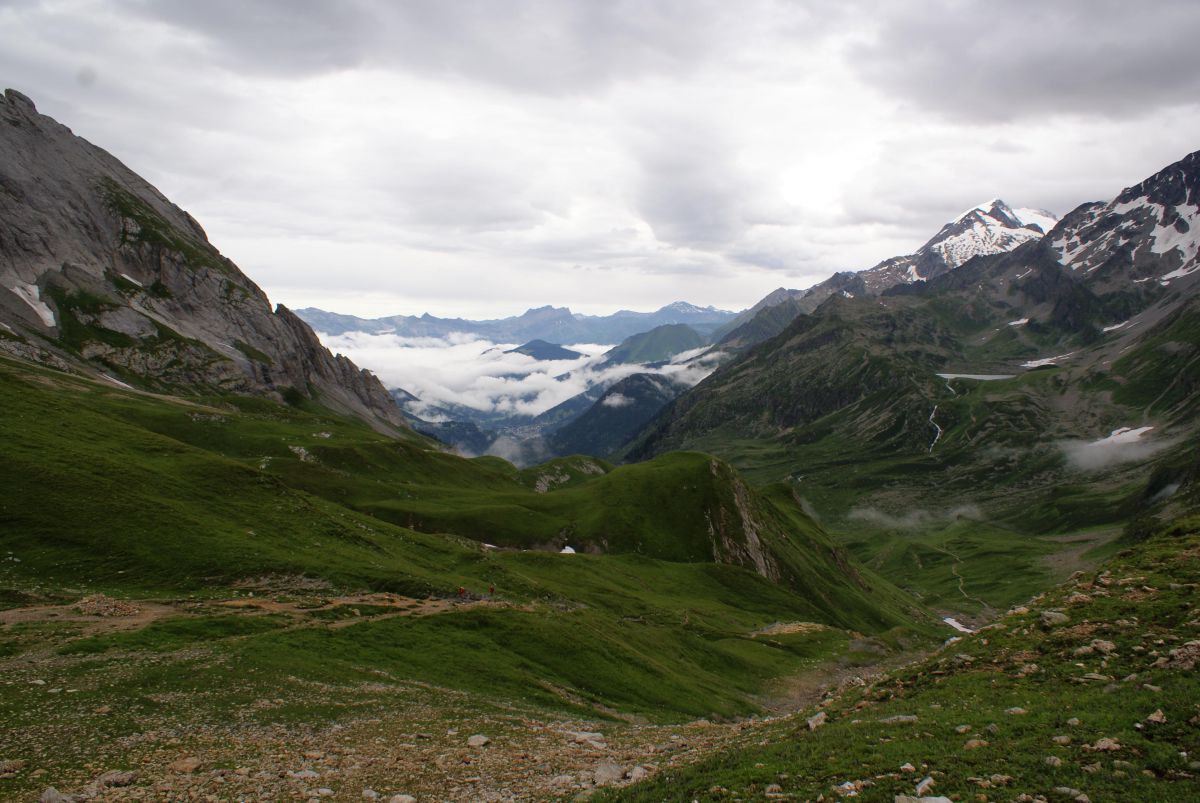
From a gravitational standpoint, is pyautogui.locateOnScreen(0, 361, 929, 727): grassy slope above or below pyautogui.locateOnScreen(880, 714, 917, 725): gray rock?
below

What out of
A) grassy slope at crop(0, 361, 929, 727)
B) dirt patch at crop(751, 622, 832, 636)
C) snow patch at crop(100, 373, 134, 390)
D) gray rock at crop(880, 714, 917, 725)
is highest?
snow patch at crop(100, 373, 134, 390)

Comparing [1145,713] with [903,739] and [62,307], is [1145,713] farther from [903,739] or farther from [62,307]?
[62,307]

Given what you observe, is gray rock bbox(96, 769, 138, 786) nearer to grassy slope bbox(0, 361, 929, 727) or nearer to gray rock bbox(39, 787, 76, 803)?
gray rock bbox(39, 787, 76, 803)

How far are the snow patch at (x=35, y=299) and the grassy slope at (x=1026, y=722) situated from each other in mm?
235005

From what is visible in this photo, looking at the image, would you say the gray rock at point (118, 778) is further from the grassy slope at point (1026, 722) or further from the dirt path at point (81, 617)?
the dirt path at point (81, 617)

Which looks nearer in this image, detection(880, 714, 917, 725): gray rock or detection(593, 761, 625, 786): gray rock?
detection(593, 761, 625, 786): gray rock

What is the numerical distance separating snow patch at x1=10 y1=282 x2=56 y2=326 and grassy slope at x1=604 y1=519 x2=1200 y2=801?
771 feet

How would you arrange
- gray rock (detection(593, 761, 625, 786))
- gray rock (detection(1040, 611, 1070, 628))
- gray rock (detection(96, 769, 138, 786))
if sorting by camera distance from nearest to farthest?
gray rock (detection(96, 769, 138, 786)) → gray rock (detection(593, 761, 625, 786)) → gray rock (detection(1040, 611, 1070, 628))

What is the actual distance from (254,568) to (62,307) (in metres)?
204

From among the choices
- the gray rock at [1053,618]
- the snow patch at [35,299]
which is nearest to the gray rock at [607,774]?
the gray rock at [1053,618]

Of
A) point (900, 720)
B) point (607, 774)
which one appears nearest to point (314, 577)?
point (607, 774)

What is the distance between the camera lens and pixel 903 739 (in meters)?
20.9

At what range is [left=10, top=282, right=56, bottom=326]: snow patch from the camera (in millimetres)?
189500

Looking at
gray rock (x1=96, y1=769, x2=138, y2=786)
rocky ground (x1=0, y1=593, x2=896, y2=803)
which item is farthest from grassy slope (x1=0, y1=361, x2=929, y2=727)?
gray rock (x1=96, y1=769, x2=138, y2=786)
